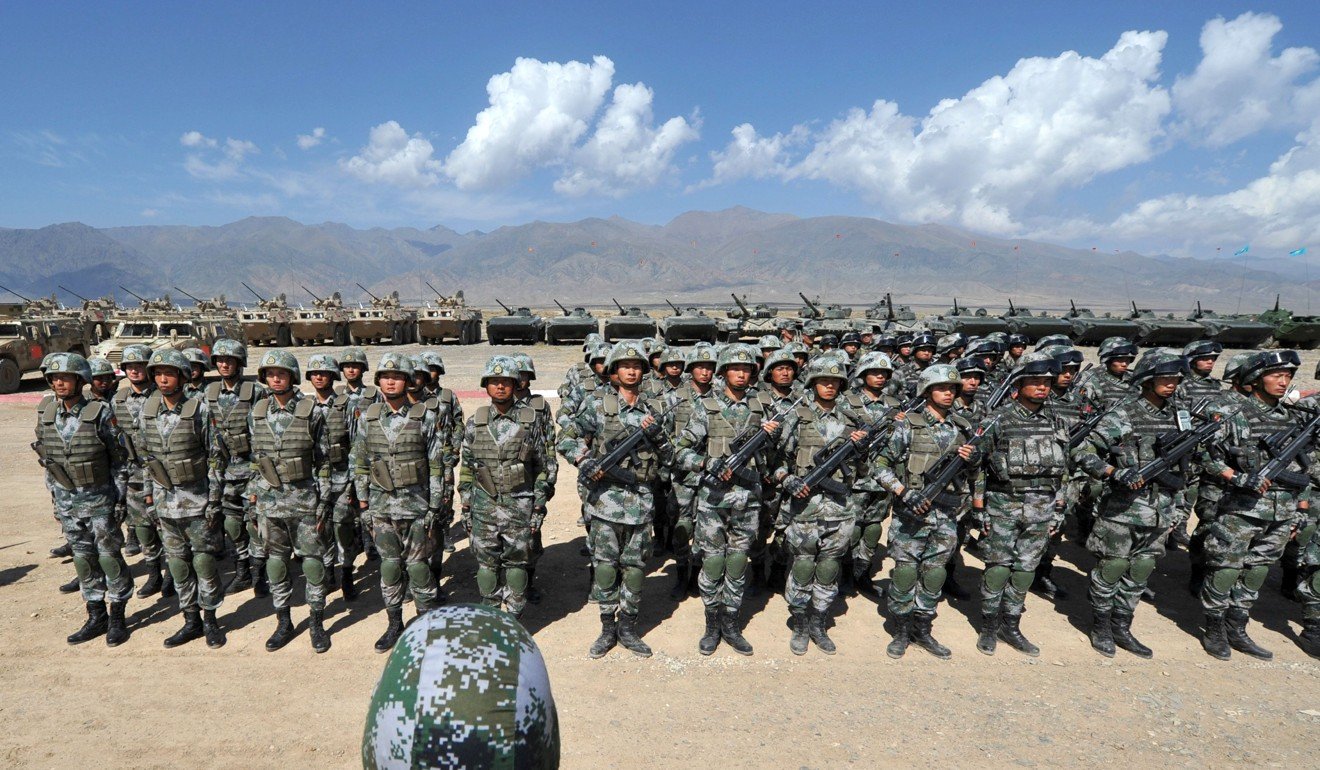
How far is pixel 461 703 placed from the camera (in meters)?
1.33

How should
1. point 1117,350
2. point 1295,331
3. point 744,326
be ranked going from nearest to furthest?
point 1117,350 < point 744,326 < point 1295,331

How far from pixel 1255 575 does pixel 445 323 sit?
30.0 m

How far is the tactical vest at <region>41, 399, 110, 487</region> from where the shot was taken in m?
4.99

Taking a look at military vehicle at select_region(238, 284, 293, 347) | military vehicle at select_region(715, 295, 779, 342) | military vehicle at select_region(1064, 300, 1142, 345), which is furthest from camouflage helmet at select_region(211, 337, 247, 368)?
military vehicle at select_region(1064, 300, 1142, 345)

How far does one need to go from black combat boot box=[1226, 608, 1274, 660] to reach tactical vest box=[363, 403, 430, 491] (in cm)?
678

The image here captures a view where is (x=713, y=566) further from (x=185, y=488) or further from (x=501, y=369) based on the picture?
(x=185, y=488)

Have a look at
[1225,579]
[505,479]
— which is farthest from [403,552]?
[1225,579]

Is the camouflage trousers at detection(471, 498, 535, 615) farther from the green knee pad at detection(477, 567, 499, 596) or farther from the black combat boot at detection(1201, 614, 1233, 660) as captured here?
the black combat boot at detection(1201, 614, 1233, 660)

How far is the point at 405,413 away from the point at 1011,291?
584 feet

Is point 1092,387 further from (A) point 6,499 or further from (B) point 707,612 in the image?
(A) point 6,499

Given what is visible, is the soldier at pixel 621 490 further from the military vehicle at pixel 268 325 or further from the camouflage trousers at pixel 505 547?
the military vehicle at pixel 268 325

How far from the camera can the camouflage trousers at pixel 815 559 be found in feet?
16.6

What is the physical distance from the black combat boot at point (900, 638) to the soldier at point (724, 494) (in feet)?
3.82

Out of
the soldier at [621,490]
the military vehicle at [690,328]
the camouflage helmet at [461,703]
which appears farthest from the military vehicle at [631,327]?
the camouflage helmet at [461,703]
